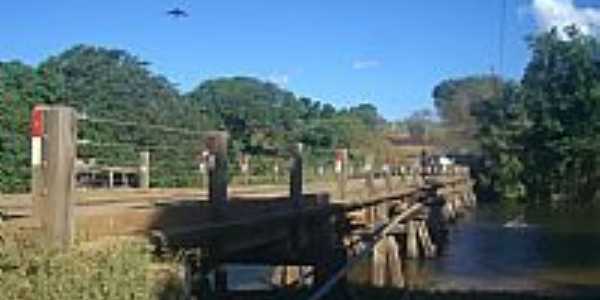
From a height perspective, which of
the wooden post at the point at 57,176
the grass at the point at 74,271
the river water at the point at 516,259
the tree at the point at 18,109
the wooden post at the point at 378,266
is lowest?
the river water at the point at 516,259

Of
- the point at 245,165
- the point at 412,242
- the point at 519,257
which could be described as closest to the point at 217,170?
the point at 245,165

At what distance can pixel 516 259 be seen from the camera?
140 feet

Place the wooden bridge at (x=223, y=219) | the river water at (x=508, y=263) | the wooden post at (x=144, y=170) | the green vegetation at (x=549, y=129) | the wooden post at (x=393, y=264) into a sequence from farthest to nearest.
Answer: the green vegetation at (x=549, y=129)
the river water at (x=508, y=263)
the wooden post at (x=393, y=264)
the wooden post at (x=144, y=170)
the wooden bridge at (x=223, y=219)

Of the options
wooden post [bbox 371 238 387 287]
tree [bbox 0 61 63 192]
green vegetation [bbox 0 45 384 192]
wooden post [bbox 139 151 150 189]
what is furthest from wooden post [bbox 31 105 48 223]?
wooden post [bbox 371 238 387 287]

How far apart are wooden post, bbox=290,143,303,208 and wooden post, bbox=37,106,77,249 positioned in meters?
9.10

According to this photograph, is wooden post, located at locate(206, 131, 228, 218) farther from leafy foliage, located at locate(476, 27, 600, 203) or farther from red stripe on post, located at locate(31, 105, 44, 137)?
leafy foliage, located at locate(476, 27, 600, 203)

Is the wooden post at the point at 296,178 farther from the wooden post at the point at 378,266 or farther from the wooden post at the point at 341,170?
the wooden post at the point at 378,266

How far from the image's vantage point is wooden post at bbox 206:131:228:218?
42.9ft

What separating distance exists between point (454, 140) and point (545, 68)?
67.9 meters

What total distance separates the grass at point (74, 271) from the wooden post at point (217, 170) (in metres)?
3.78

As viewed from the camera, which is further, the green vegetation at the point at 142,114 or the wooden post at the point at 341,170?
the green vegetation at the point at 142,114

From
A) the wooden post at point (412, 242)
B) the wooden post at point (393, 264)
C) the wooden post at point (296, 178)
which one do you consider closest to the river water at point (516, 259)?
the wooden post at point (412, 242)

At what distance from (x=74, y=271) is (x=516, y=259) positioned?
118 ft

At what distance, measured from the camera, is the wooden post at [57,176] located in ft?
29.8
